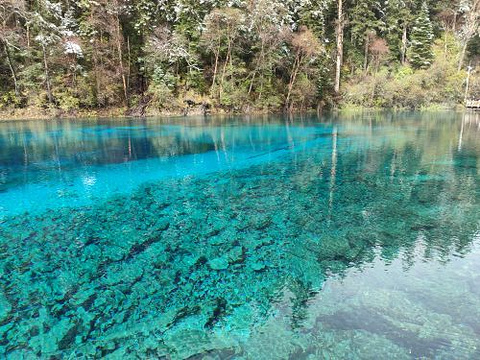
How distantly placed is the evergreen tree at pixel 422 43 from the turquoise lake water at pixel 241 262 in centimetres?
3950

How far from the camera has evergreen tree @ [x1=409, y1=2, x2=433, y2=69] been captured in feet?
147

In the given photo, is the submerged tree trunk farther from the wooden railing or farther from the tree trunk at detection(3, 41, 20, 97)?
the tree trunk at detection(3, 41, 20, 97)

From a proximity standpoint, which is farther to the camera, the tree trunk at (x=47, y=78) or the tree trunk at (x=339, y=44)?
the tree trunk at (x=339, y=44)

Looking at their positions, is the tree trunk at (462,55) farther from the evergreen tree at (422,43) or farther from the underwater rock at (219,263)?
the underwater rock at (219,263)

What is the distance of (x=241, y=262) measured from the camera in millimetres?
5414

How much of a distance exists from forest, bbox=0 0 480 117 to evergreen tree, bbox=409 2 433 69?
120 inches

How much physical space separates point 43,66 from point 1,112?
17.4ft

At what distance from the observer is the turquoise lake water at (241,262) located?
3723 mm

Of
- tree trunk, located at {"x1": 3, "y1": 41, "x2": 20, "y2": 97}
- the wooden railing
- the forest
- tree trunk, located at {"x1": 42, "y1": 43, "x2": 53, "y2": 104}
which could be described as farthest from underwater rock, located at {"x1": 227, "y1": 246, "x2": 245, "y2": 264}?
the wooden railing

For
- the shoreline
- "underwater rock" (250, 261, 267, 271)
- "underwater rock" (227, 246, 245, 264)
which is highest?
the shoreline

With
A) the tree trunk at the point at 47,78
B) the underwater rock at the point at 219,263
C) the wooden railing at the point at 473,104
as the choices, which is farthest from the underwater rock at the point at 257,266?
the wooden railing at the point at 473,104

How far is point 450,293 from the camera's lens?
4531 millimetres

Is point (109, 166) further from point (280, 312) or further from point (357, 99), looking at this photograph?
point (357, 99)

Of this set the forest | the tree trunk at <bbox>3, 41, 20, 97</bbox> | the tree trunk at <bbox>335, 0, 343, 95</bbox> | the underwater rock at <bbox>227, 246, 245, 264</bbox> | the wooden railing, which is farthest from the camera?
the tree trunk at <bbox>335, 0, 343, 95</bbox>
